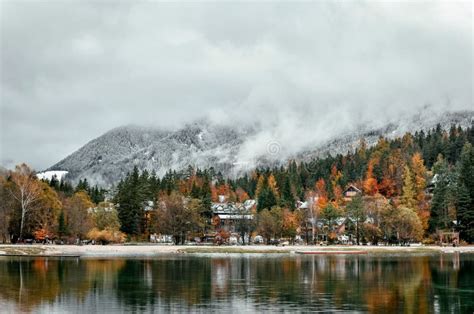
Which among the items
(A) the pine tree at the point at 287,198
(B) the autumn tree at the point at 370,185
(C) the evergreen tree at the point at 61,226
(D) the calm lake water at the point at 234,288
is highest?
(B) the autumn tree at the point at 370,185

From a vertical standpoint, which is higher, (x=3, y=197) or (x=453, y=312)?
(x=3, y=197)

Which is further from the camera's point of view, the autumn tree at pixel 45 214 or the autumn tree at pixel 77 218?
the autumn tree at pixel 77 218

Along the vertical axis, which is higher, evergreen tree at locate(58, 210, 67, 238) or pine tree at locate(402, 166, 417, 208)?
pine tree at locate(402, 166, 417, 208)

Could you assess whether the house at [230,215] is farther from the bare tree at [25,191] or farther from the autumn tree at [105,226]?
the bare tree at [25,191]

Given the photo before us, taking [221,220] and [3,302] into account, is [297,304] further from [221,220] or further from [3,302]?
[221,220]

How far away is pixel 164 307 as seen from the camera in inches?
1566

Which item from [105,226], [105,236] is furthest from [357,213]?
[105,226]

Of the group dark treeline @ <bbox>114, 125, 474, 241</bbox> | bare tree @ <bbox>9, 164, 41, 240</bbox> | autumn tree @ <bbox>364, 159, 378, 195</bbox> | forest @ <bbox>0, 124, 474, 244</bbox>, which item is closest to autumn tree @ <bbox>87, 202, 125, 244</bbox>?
forest @ <bbox>0, 124, 474, 244</bbox>

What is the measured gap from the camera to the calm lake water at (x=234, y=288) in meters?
40.1

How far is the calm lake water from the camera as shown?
40094mm

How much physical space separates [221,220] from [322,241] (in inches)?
1230

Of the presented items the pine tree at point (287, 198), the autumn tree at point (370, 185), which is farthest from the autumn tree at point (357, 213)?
the autumn tree at point (370, 185)

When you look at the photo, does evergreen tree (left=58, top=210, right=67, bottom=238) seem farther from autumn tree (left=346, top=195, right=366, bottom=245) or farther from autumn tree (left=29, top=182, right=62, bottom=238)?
autumn tree (left=346, top=195, right=366, bottom=245)

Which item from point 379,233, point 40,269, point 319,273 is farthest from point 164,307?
point 379,233
